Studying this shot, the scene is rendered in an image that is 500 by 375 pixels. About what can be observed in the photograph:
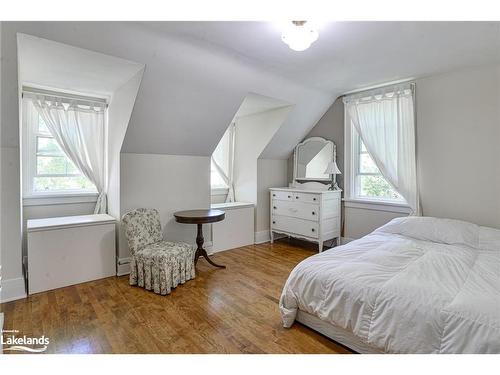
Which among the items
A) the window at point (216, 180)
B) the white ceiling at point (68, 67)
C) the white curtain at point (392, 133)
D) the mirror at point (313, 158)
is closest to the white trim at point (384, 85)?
the white curtain at point (392, 133)

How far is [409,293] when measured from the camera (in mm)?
1517

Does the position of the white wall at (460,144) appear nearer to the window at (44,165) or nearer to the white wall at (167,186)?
the white wall at (167,186)

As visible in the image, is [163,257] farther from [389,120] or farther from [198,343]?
[389,120]

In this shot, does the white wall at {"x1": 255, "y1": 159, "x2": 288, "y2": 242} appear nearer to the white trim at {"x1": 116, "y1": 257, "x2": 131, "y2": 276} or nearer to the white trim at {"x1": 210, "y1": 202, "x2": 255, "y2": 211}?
the white trim at {"x1": 210, "y1": 202, "x2": 255, "y2": 211}

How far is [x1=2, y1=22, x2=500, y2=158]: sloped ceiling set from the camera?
7.07 feet

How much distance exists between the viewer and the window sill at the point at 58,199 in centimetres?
306

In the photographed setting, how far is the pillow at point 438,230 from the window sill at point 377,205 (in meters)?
0.66

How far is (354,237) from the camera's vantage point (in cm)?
401

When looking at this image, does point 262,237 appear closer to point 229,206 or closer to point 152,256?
point 229,206

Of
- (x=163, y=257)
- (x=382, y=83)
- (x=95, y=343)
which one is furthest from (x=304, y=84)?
(x=95, y=343)

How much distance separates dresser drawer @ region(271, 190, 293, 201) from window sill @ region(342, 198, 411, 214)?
0.83 m

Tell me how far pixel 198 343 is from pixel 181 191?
2103mm

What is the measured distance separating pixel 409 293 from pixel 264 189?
3.16 m

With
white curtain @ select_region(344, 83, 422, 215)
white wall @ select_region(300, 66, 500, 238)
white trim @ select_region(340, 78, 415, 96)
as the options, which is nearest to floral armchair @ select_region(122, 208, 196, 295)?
white curtain @ select_region(344, 83, 422, 215)
